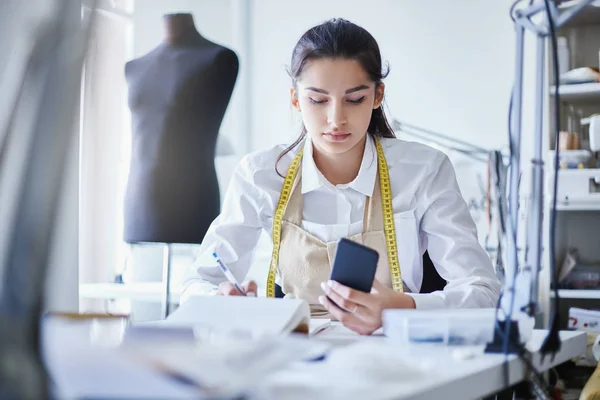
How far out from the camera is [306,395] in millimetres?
671

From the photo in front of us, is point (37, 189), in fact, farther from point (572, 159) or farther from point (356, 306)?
point (572, 159)

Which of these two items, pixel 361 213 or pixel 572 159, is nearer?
pixel 361 213

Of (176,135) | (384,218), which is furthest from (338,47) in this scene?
(176,135)

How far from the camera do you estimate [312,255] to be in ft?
5.22

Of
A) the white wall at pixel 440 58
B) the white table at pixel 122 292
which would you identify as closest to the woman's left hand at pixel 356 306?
the white table at pixel 122 292

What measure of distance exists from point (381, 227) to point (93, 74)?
6.25 ft

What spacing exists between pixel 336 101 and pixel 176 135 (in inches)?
37.9

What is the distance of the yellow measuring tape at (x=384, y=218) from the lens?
5.22 ft

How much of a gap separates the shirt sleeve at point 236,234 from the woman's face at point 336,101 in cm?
21

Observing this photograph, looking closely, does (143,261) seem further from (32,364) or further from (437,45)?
(32,364)

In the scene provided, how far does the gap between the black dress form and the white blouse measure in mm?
659

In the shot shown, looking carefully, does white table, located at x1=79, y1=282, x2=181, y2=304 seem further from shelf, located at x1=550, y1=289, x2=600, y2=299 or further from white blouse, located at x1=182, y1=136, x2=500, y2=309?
shelf, located at x1=550, y1=289, x2=600, y2=299

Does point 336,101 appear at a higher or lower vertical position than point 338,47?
lower

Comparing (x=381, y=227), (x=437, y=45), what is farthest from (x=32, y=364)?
(x=437, y=45)
